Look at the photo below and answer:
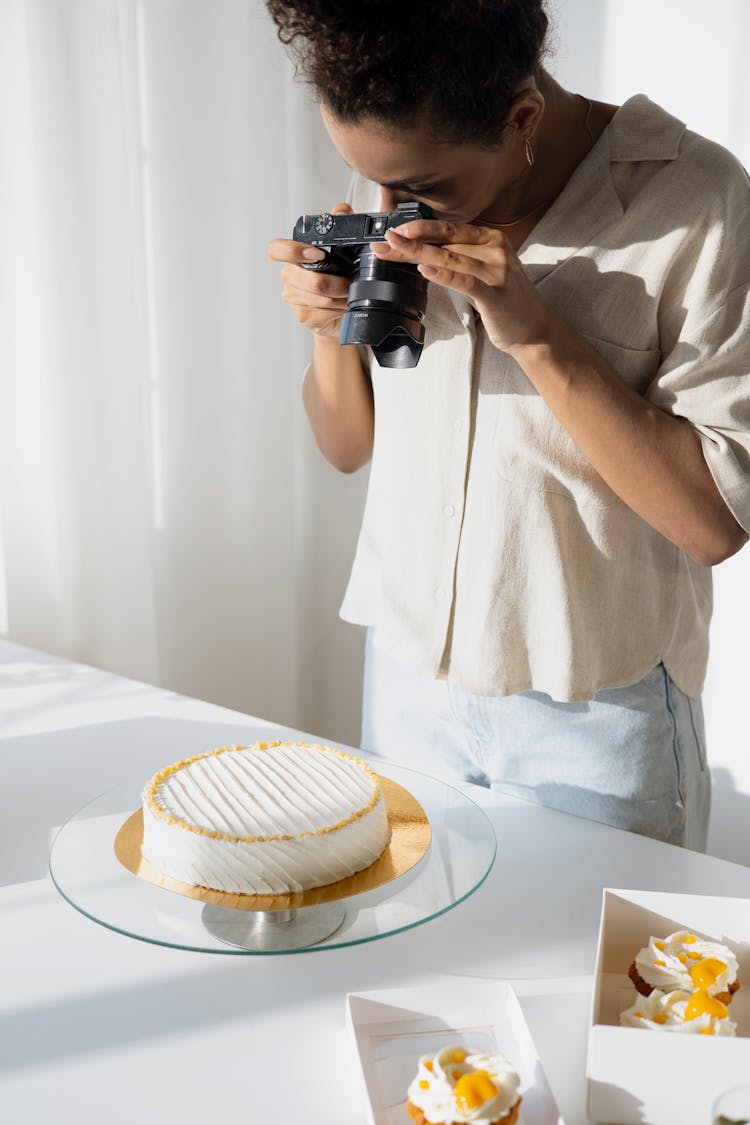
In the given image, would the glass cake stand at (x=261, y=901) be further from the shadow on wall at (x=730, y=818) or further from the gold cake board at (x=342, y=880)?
the shadow on wall at (x=730, y=818)

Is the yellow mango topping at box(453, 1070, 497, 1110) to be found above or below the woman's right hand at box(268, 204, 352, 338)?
below

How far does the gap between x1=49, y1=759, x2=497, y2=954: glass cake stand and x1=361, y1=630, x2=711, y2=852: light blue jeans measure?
0.57 ft

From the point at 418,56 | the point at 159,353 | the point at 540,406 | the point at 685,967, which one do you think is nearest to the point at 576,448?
the point at 540,406

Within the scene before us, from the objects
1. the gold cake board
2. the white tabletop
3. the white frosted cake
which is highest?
the white frosted cake

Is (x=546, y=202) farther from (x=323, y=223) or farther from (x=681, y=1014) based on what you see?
(x=681, y=1014)

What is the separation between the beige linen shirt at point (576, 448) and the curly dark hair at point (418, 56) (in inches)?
6.5

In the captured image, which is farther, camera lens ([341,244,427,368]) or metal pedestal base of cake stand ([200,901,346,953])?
camera lens ([341,244,427,368])

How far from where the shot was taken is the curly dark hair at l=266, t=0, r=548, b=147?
0.77 meters

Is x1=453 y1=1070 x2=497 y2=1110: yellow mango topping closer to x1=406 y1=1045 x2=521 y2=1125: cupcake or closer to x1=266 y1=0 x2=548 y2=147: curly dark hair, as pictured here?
x1=406 y1=1045 x2=521 y2=1125: cupcake

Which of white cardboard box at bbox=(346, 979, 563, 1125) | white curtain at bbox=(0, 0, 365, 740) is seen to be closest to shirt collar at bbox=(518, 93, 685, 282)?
white cardboard box at bbox=(346, 979, 563, 1125)

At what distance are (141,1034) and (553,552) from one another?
1.74 feet

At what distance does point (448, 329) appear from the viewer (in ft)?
3.42

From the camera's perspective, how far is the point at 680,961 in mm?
702

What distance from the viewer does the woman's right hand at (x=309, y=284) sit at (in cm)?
96
